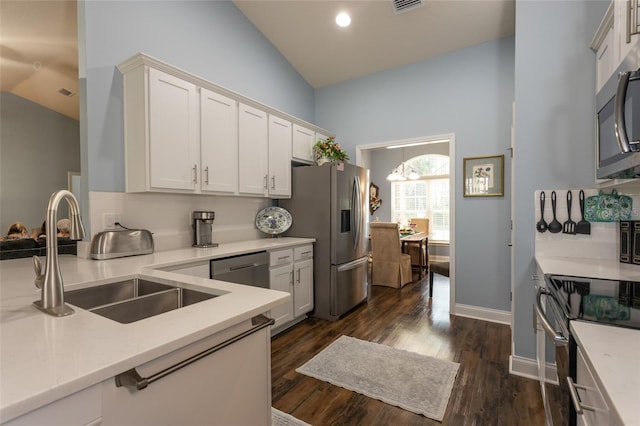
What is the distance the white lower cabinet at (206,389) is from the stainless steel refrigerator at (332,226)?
2261 millimetres

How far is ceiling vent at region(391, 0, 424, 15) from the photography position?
299cm

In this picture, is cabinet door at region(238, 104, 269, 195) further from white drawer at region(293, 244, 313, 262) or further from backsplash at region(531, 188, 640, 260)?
backsplash at region(531, 188, 640, 260)

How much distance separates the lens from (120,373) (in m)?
0.65

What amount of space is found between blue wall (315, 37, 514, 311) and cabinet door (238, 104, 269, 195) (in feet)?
5.70

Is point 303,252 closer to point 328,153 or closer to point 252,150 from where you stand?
point 252,150

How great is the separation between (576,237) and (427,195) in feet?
17.2

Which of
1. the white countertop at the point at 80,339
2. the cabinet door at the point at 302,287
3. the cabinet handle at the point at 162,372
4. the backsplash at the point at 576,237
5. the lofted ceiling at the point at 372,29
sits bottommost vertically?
the cabinet door at the point at 302,287

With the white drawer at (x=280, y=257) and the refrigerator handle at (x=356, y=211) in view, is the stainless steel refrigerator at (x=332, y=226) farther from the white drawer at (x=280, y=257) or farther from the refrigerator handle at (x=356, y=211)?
the white drawer at (x=280, y=257)

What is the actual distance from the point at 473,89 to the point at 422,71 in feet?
2.27

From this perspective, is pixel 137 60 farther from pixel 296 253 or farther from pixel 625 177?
pixel 625 177

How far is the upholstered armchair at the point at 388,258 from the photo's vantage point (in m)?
4.59

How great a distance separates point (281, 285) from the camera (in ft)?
9.70

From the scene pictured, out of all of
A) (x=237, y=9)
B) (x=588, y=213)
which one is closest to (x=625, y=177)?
(x=588, y=213)

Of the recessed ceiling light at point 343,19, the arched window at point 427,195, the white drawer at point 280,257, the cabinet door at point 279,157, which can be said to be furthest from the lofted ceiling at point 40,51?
the arched window at point 427,195
